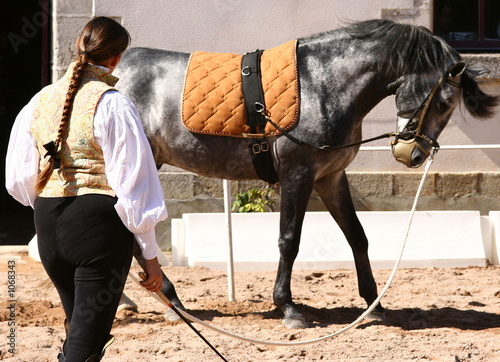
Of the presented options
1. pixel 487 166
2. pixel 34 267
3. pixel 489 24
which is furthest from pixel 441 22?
pixel 34 267

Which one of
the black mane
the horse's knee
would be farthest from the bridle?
the horse's knee

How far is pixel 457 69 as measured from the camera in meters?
4.82

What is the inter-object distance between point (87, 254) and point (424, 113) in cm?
276

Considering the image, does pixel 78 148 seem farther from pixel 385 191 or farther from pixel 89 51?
pixel 385 191

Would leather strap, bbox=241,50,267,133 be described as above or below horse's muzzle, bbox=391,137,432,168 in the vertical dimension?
above

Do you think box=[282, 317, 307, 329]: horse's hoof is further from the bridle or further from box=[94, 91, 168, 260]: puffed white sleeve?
box=[94, 91, 168, 260]: puffed white sleeve

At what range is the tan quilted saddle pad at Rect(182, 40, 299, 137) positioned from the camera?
5059 mm

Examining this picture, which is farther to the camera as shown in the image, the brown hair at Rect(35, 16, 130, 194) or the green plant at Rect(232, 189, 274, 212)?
the green plant at Rect(232, 189, 274, 212)

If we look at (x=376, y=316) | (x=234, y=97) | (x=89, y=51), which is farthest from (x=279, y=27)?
(x=89, y=51)

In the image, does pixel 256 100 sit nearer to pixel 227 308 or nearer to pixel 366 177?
pixel 227 308

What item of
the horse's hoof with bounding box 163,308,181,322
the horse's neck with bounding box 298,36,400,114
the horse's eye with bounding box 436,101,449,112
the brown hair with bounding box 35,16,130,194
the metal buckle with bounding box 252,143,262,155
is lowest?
the horse's hoof with bounding box 163,308,181,322

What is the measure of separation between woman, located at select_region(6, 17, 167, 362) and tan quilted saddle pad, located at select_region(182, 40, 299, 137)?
7.31 feet

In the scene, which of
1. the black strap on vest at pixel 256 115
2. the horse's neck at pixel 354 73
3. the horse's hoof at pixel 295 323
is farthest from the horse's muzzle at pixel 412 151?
the horse's hoof at pixel 295 323

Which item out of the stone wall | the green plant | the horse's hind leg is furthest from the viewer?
the stone wall
